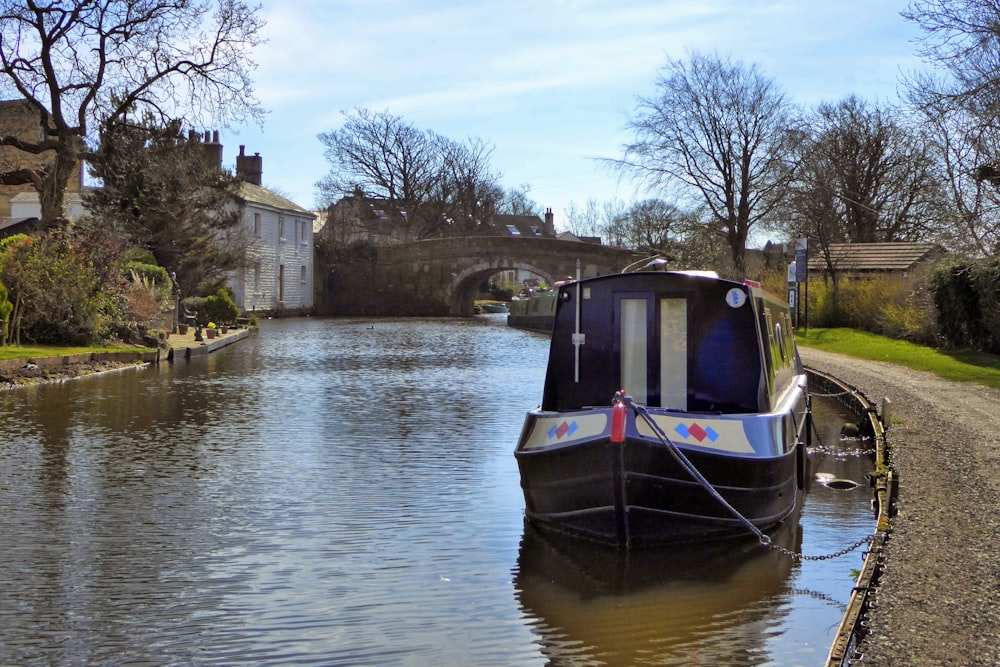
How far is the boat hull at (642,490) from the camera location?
7.18 metres

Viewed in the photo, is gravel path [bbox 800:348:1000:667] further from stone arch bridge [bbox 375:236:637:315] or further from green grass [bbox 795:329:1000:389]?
stone arch bridge [bbox 375:236:637:315]

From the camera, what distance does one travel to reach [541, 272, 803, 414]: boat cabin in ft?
27.6

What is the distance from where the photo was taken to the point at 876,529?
277 inches

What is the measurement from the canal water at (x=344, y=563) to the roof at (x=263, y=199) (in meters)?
34.0

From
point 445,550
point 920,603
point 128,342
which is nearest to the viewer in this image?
point 920,603

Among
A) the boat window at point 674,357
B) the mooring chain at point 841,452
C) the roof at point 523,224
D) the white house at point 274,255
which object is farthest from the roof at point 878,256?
the roof at point 523,224

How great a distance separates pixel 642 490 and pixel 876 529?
1.50 metres

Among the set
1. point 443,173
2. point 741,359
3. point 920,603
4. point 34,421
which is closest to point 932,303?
point 741,359

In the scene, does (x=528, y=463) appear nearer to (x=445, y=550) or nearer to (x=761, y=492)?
(x=445, y=550)

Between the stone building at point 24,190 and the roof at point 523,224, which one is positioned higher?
the roof at point 523,224

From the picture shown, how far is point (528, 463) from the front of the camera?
7863mm

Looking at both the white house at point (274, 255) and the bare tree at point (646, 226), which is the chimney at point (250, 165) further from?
the bare tree at point (646, 226)

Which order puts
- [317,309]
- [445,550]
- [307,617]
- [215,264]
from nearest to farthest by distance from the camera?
[307,617], [445,550], [215,264], [317,309]

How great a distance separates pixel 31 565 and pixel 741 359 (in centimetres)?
518
